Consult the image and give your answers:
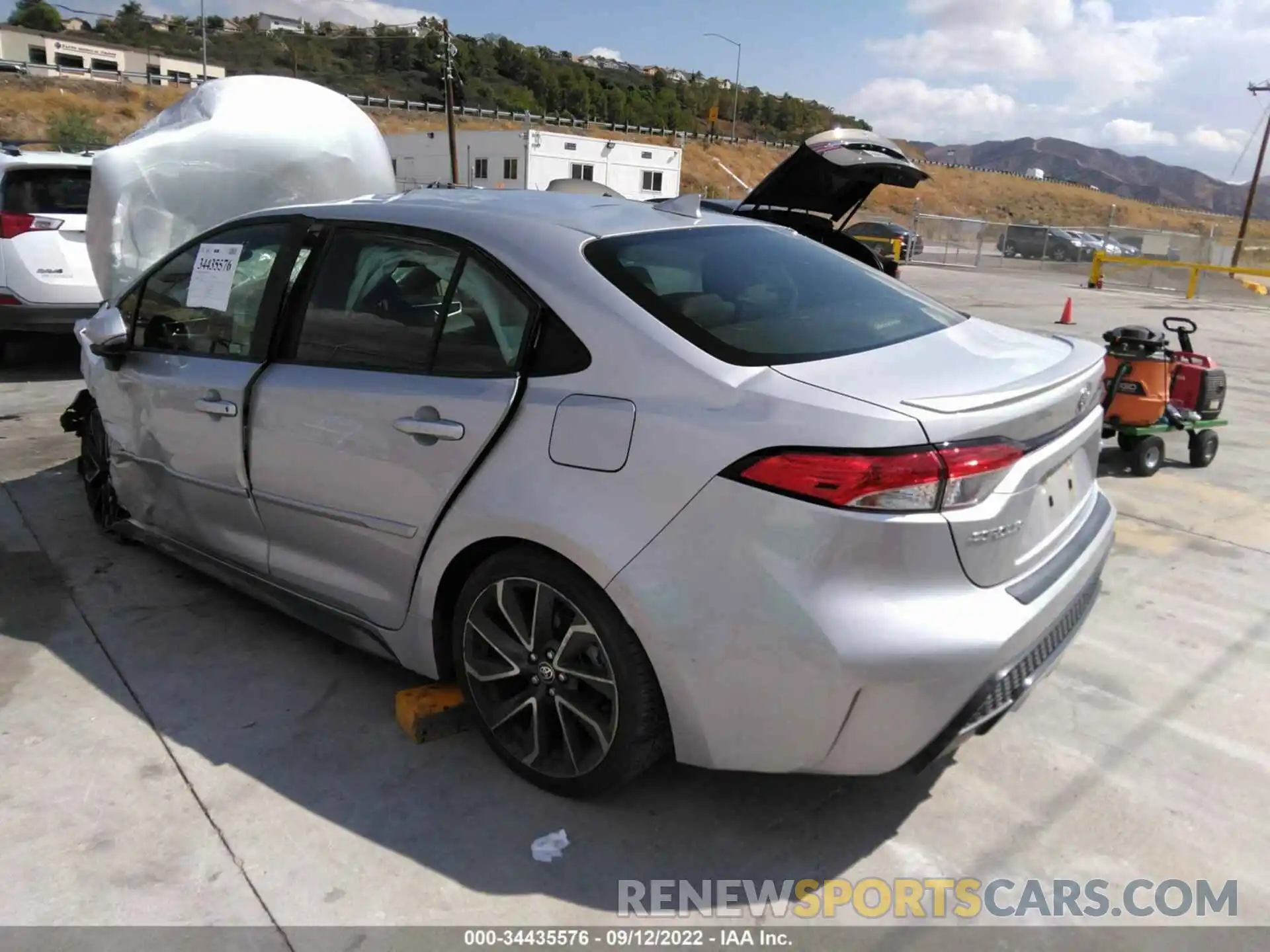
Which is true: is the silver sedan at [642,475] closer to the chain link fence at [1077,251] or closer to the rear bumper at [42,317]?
the rear bumper at [42,317]

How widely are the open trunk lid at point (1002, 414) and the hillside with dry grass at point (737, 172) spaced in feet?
147

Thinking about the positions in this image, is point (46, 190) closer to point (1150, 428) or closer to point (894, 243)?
point (1150, 428)

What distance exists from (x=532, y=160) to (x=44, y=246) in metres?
38.0

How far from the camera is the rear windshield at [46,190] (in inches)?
298

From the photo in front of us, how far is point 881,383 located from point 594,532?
796 millimetres

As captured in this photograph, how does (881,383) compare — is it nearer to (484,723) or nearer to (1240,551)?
(484,723)

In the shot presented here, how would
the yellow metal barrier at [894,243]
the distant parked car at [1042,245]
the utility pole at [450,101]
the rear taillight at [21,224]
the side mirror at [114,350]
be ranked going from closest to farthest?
the side mirror at [114,350]
the rear taillight at [21,224]
the yellow metal barrier at [894,243]
the distant parked car at [1042,245]
the utility pole at [450,101]

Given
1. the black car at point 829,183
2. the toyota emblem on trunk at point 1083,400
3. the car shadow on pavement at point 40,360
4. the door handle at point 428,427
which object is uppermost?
the black car at point 829,183

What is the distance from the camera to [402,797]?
2.77 m

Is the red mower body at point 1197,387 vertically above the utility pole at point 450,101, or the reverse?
the utility pole at point 450,101

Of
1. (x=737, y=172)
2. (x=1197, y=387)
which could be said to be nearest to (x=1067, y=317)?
(x=1197, y=387)

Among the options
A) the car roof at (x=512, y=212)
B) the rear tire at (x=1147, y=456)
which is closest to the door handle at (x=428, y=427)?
the car roof at (x=512, y=212)

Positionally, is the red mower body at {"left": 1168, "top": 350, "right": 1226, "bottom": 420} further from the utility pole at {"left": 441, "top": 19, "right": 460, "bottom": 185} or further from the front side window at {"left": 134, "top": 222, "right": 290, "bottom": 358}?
the utility pole at {"left": 441, "top": 19, "right": 460, "bottom": 185}

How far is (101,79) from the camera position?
76.1 m
